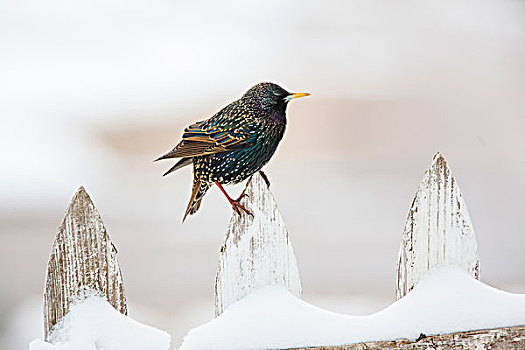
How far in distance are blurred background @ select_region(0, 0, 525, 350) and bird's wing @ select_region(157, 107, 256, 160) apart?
Answer: 12.1 inches

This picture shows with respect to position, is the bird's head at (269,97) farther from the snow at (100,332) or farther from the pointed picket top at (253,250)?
the snow at (100,332)

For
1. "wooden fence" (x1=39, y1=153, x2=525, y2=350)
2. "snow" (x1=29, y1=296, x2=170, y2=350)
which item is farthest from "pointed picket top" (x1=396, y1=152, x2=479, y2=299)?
"snow" (x1=29, y1=296, x2=170, y2=350)

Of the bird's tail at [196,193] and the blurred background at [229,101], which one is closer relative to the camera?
the bird's tail at [196,193]

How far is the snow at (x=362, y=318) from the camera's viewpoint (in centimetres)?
63

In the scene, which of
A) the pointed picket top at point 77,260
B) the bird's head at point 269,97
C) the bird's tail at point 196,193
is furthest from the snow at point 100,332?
the bird's head at point 269,97

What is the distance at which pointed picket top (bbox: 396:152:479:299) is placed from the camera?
2.20 ft

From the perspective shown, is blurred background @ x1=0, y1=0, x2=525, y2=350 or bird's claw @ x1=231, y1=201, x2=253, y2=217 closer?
bird's claw @ x1=231, y1=201, x2=253, y2=217

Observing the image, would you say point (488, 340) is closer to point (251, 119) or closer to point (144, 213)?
point (251, 119)

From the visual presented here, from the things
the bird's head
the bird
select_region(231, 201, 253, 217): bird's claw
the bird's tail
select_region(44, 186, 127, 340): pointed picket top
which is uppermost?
the bird's head

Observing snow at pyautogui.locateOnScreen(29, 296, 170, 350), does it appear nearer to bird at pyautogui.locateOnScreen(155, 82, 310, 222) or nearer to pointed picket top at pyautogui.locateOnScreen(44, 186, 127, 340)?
pointed picket top at pyautogui.locateOnScreen(44, 186, 127, 340)

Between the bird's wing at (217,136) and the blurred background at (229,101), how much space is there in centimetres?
31

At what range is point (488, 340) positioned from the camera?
652 mm

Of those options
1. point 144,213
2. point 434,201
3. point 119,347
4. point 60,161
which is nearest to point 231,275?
point 119,347

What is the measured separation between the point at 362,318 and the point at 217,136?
257mm
